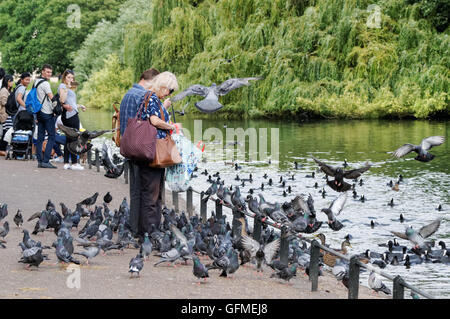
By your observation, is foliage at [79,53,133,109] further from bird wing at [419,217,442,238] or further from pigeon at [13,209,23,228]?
bird wing at [419,217,442,238]

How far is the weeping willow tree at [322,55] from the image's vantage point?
29.0 meters

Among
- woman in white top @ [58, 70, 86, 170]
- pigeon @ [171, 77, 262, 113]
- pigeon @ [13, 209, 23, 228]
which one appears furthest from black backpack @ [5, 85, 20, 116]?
pigeon @ [13, 209, 23, 228]

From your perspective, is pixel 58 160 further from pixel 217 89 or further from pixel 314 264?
pixel 314 264

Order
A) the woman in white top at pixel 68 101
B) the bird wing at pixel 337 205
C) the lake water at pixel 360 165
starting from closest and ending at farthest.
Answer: the bird wing at pixel 337 205
the lake water at pixel 360 165
the woman in white top at pixel 68 101

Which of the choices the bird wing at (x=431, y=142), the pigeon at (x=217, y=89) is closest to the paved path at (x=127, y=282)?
the bird wing at (x=431, y=142)

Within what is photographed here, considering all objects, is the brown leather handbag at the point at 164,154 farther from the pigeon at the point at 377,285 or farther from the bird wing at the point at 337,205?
the bird wing at the point at 337,205

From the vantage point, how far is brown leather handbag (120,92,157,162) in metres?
7.99

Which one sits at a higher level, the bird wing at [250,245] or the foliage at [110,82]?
the foliage at [110,82]

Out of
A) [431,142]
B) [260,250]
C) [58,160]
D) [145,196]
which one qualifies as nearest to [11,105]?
[58,160]

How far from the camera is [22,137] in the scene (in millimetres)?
16547

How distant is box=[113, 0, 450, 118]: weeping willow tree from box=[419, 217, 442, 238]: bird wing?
737 inches

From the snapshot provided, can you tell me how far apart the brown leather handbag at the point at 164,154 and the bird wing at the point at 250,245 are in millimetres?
1157

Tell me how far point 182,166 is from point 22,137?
29.8ft

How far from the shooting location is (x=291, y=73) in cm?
3048
